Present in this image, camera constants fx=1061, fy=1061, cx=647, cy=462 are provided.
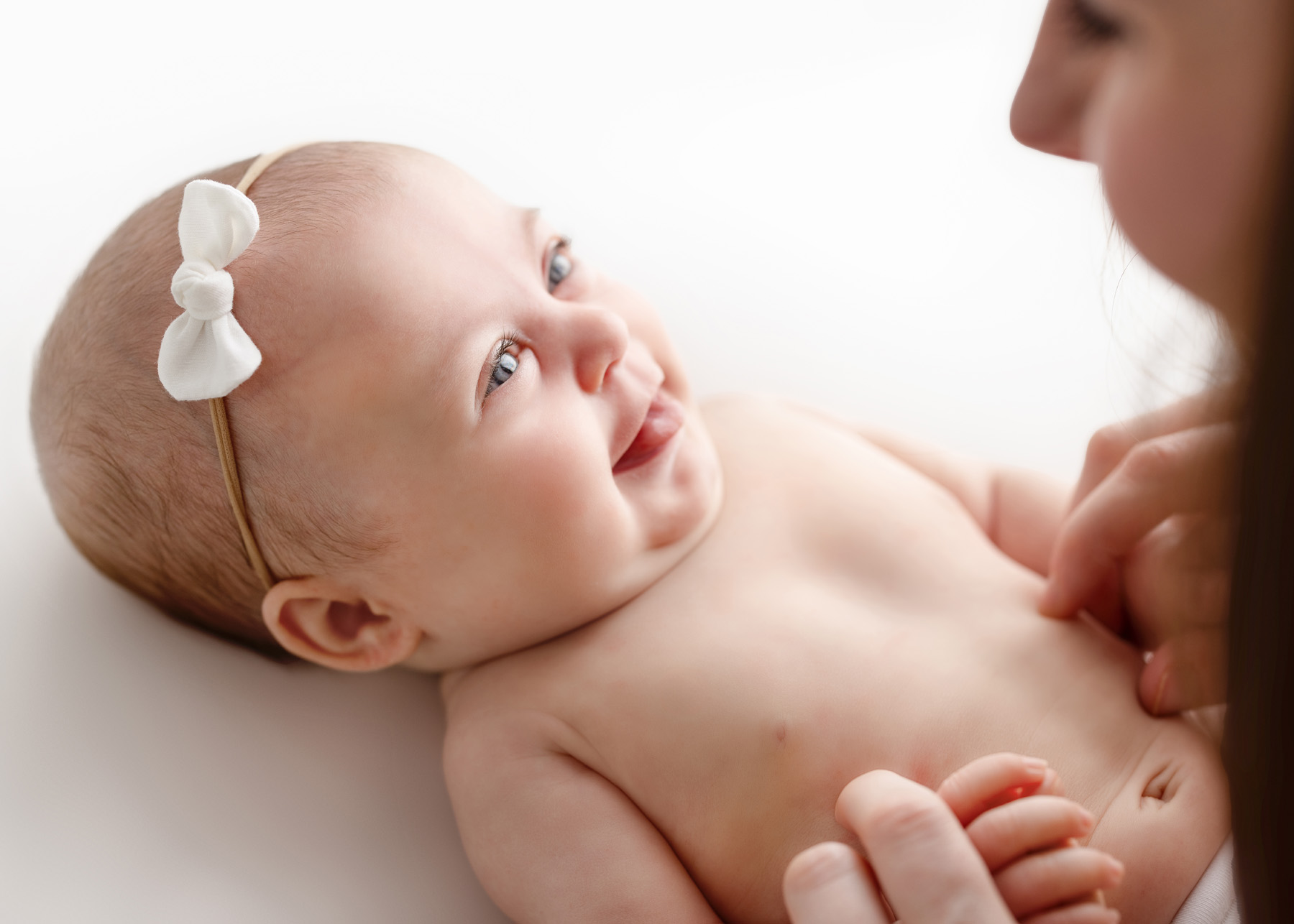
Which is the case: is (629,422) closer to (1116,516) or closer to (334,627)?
(334,627)

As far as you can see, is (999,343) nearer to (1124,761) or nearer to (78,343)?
(1124,761)

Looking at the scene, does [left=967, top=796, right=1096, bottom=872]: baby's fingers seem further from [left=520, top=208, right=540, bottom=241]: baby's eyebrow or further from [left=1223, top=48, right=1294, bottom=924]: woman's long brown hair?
[left=520, top=208, right=540, bottom=241]: baby's eyebrow

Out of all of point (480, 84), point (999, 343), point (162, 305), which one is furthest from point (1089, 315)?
point (162, 305)

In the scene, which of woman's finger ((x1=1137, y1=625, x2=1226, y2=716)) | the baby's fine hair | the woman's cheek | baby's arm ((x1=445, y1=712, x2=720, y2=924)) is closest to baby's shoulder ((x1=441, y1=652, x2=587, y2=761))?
baby's arm ((x1=445, y1=712, x2=720, y2=924))

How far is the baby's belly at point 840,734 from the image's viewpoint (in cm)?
97

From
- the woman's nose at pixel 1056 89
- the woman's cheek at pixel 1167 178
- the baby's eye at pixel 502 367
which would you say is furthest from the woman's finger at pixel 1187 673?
the baby's eye at pixel 502 367

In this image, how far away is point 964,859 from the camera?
2.73 ft

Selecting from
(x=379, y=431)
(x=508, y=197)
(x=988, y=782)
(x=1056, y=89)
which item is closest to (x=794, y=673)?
(x=988, y=782)

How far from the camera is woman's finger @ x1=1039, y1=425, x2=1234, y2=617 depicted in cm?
108

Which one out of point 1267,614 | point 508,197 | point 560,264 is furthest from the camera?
point 508,197

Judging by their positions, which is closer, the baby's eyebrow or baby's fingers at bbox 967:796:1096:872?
baby's fingers at bbox 967:796:1096:872

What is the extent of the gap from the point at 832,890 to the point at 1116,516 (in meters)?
0.50

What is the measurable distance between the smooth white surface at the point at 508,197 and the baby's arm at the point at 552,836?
0.12 meters

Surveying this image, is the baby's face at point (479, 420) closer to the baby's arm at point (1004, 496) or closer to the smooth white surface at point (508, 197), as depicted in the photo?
the smooth white surface at point (508, 197)
